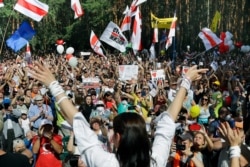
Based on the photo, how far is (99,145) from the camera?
2799mm

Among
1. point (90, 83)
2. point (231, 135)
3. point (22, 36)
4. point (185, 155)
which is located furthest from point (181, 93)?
point (22, 36)

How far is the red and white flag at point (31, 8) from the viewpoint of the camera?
42.8 feet

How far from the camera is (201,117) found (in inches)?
404

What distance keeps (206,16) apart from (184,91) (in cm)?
4214

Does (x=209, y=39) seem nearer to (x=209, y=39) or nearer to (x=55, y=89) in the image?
(x=209, y=39)

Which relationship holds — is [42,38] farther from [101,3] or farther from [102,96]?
[102,96]

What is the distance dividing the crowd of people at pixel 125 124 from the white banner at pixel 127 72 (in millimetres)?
143

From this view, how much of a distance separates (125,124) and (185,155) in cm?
321

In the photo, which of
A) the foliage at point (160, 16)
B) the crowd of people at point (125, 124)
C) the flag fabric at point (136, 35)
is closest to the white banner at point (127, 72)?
the crowd of people at point (125, 124)

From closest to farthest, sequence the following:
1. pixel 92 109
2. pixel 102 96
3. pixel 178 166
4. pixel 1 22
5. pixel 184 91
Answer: pixel 184 91, pixel 178 166, pixel 92 109, pixel 102 96, pixel 1 22

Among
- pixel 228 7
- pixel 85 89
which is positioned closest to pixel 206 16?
pixel 228 7

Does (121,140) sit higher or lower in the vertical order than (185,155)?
higher

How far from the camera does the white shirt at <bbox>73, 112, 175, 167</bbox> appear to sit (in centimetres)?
274

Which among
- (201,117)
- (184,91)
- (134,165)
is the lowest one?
(201,117)
